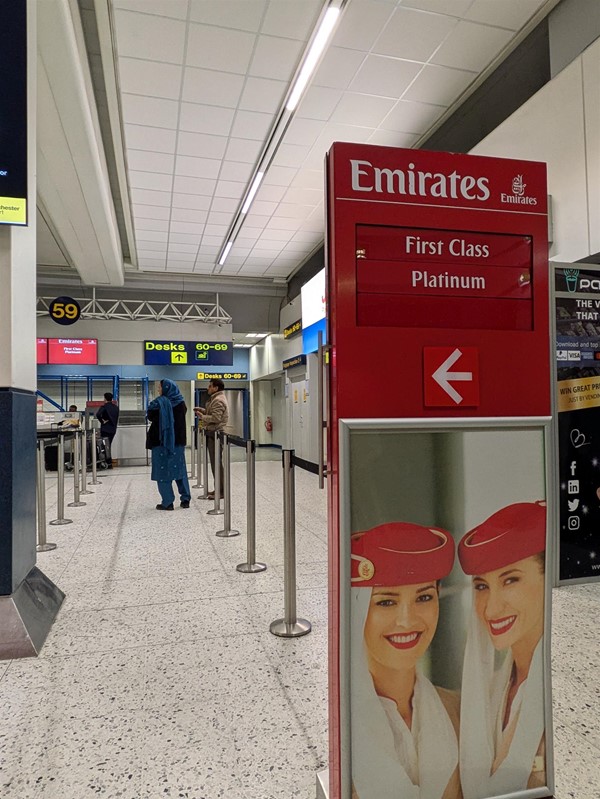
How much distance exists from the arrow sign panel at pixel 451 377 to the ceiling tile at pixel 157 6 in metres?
4.63

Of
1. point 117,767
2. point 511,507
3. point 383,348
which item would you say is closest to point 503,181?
point 383,348

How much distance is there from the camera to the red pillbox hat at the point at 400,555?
1231 millimetres

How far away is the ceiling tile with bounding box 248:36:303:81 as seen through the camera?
15.7 feet

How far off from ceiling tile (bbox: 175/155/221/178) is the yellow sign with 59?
476cm

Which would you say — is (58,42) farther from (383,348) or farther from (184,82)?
(383,348)

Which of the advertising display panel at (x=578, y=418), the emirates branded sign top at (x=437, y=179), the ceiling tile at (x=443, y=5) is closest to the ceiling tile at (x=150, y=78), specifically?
the ceiling tile at (x=443, y=5)

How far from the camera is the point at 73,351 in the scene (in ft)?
39.6

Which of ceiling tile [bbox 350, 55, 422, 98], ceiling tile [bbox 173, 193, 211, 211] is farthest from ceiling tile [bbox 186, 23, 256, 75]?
ceiling tile [bbox 173, 193, 211, 211]

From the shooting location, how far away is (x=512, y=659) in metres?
1.31

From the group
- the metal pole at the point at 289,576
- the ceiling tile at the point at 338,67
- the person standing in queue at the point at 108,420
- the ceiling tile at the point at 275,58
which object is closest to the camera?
the metal pole at the point at 289,576

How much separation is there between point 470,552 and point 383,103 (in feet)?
19.5

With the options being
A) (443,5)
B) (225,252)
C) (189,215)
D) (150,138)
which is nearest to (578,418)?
(443,5)

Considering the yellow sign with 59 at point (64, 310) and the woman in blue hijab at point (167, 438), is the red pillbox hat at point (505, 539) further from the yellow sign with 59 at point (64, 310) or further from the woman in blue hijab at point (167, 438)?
the yellow sign with 59 at point (64, 310)

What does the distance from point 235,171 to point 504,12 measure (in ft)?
12.9
